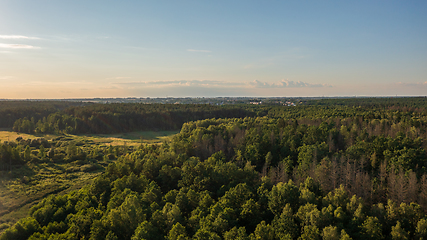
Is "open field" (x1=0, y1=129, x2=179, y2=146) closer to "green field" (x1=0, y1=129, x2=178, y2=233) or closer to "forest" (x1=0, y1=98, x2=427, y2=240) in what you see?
"green field" (x1=0, y1=129, x2=178, y2=233)

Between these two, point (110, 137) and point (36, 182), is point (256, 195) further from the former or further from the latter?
point (110, 137)

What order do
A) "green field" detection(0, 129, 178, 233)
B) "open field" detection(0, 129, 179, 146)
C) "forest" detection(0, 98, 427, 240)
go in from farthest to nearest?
"open field" detection(0, 129, 179, 146), "green field" detection(0, 129, 178, 233), "forest" detection(0, 98, 427, 240)

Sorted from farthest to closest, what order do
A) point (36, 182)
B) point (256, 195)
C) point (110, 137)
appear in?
point (110, 137) → point (36, 182) → point (256, 195)

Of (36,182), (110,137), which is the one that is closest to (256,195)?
(36,182)

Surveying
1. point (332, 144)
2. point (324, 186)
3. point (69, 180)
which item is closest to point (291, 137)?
point (332, 144)

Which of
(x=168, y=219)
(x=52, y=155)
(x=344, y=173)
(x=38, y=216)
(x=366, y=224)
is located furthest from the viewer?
(x=52, y=155)

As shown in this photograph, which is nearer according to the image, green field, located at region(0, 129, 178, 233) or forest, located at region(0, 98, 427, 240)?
forest, located at region(0, 98, 427, 240)

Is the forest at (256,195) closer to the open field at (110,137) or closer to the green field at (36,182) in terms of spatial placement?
the green field at (36,182)

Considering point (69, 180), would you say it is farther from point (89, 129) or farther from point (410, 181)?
point (89, 129)

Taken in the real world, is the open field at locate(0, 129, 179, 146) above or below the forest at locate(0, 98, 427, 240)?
below

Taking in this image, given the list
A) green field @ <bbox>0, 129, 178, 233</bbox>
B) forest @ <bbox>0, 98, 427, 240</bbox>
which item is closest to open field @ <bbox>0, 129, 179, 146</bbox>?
green field @ <bbox>0, 129, 178, 233</bbox>

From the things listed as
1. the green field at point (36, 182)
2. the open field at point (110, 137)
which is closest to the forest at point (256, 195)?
the green field at point (36, 182)
